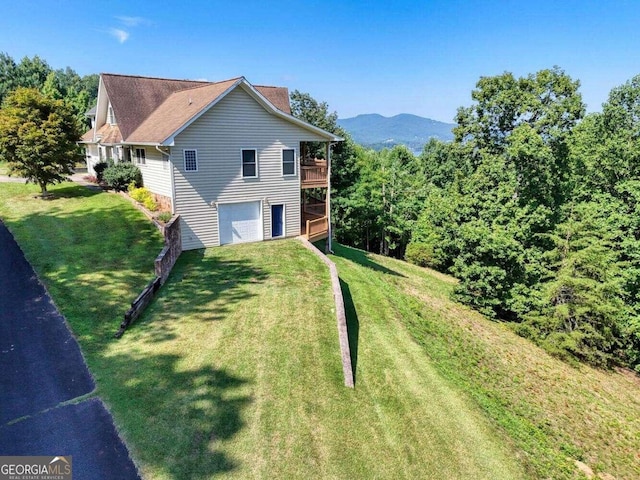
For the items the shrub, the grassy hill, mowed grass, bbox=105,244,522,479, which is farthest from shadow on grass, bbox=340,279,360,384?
the shrub

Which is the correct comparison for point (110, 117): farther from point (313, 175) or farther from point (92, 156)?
point (313, 175)

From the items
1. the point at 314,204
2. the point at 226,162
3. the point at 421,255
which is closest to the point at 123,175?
the point at 226,162

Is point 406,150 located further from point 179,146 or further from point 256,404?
point 256,404

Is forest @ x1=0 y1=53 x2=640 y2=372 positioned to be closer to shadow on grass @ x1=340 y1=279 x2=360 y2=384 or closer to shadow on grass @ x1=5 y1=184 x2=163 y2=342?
shadow on grass @ x1=5 y1=184 x2=163 y2=342

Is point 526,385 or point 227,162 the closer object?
point 526,385

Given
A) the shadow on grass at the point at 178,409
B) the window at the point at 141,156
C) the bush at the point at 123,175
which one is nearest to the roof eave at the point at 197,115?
the window at the point at 141,156

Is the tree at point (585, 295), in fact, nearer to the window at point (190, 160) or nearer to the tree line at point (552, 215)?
the tree line at point (552, 215)
